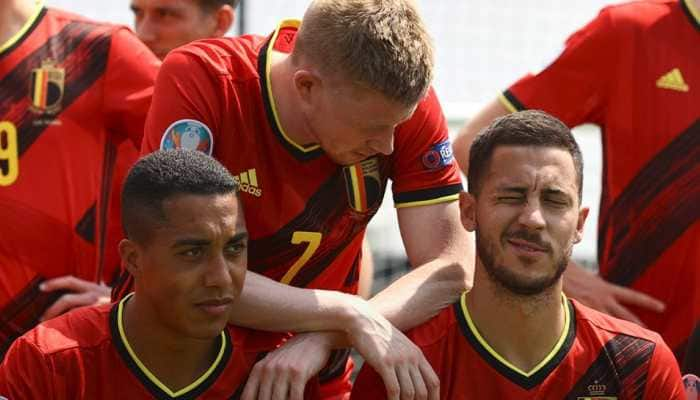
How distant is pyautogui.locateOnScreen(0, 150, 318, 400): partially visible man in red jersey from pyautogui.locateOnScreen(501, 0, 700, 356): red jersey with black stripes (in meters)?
1.41

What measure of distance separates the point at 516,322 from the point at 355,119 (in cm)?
71

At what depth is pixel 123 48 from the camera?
→ 5.06m

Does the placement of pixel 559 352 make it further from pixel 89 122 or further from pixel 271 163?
pixel 89 122

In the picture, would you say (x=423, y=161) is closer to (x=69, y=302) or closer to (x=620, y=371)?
(x=620, y=371)

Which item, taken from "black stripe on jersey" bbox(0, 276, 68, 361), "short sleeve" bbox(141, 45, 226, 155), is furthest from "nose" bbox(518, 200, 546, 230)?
"black stripe on jersey" bbox(0, 276, 68, 361)

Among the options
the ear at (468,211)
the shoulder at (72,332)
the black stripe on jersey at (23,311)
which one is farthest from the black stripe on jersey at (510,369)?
the black stripe on jersey at (23,311)

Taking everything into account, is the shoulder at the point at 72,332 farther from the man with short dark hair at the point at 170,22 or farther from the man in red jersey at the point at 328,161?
the man with short dark hair at the point at 170,22

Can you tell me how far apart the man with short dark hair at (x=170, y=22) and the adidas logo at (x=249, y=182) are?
1394 millimetres

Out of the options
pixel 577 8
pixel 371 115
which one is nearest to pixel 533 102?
pixel 371 115

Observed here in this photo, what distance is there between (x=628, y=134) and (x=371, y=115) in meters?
1.27

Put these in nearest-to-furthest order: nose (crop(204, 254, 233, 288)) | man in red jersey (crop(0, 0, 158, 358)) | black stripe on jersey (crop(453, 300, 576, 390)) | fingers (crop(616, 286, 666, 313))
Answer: nose (crop(204, 254, 233, 288)), black stripe on jersey (crop(453, 300, 576, 390)), man in red jersey (crop(0, 0, 158, 358)), fingers (crop(616, 286, 666, 313))

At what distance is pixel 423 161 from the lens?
4.59 metres

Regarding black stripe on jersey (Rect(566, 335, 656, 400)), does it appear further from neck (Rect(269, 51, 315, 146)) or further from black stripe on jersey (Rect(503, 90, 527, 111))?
black stripe on jersey (Rect(503, 90, 527, 111))

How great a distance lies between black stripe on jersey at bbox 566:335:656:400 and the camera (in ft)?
14.4
